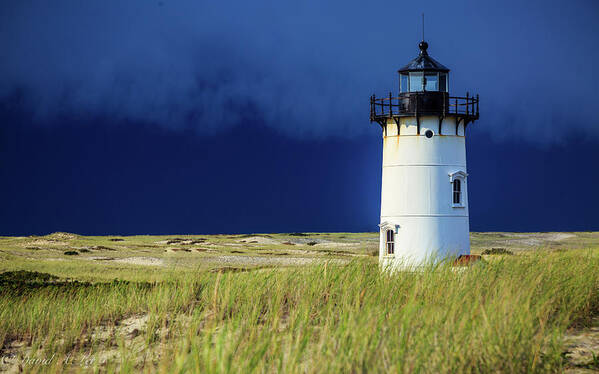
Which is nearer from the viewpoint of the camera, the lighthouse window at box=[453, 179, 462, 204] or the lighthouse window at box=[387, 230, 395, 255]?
the lighthouse window at box=[387, 230, 395, 255]

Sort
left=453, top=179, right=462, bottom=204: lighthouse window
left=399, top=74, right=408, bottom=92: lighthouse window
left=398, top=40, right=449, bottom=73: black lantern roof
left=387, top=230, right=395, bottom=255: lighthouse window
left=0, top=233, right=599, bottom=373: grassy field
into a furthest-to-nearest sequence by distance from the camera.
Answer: left=399, top=74, right=408, bottom=92: lighthouse window
left=398, top=40, right=449, bottom=73: black lantern roof
left=453, top=179, right=462, bottom=204: lighthouse window
left=387, top=230, right=395, bottom=255: lighthouse window
left=0, top=233, right=599, bottom=373: grassy field

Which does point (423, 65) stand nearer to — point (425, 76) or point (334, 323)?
point (425, 76)

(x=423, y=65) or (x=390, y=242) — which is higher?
(x=423, y=65)

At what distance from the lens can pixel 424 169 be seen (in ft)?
79.3

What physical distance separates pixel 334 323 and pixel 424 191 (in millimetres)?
15231

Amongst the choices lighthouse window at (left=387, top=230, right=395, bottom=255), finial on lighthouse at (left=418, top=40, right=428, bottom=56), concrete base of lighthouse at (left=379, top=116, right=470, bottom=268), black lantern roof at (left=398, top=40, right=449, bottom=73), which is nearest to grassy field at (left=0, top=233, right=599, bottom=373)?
concrete base of lighthouse at (left=379, top=116, right=470, bottom=268)

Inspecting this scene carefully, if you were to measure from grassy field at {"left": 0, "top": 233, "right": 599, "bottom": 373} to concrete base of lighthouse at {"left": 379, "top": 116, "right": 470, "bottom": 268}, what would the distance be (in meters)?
Answer: 9.39

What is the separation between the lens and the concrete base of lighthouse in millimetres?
23969

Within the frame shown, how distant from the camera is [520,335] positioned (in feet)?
24.9

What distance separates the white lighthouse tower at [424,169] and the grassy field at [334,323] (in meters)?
9.40

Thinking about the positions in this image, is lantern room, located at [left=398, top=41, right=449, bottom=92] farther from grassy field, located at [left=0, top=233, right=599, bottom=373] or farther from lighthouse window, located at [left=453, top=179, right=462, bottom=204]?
grassy field, located at [left=0, top=233, right=599, bottom=373]

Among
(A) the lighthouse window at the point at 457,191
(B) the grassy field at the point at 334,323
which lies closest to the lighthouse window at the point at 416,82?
(A) the lighthouse window at the point at 457,191

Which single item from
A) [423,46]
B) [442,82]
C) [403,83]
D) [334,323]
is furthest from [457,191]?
[334,323]

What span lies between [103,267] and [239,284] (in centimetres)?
2627
